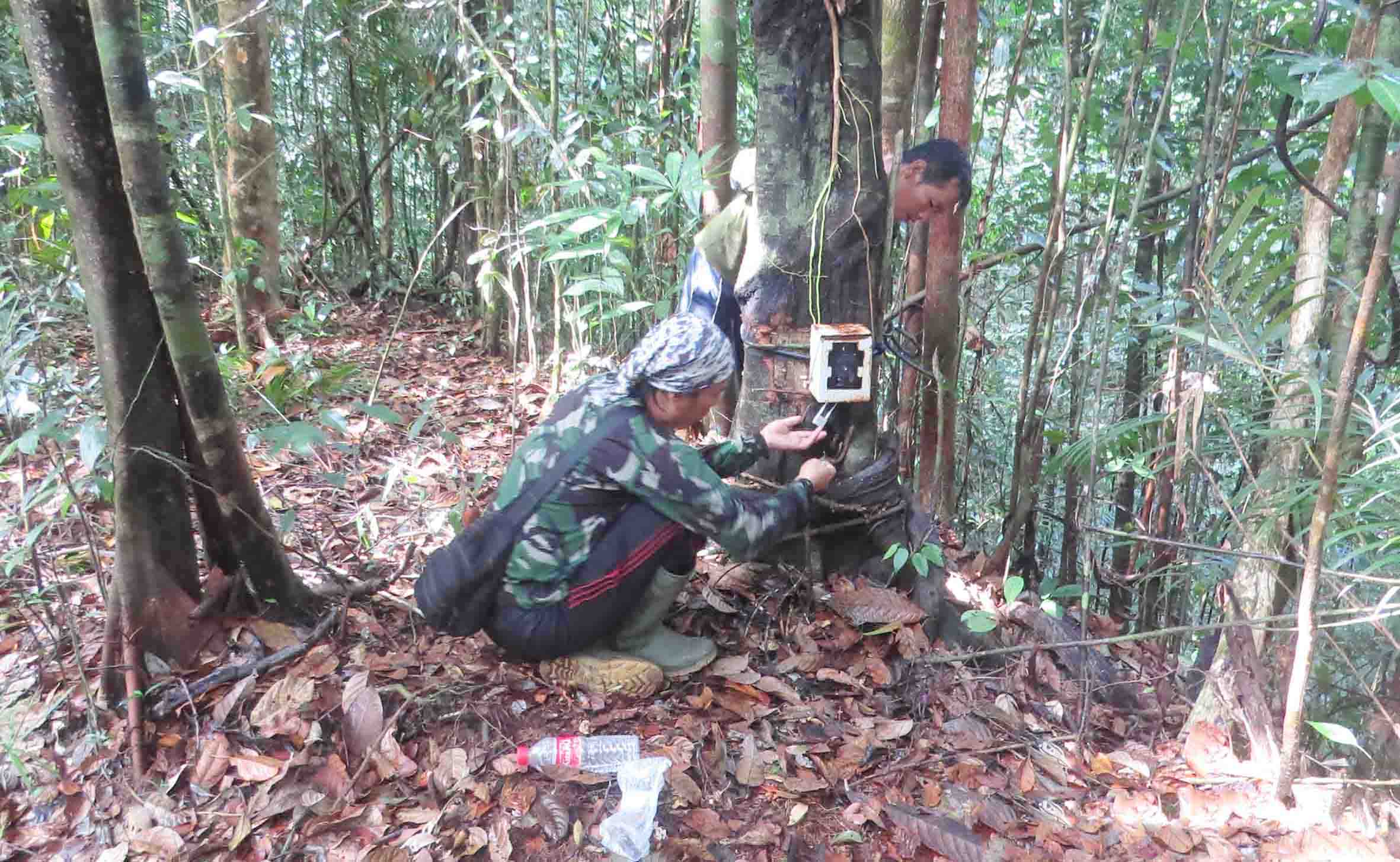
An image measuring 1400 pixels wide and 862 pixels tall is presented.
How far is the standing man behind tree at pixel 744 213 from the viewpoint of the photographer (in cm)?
299

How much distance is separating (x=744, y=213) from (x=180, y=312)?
6.03 feet

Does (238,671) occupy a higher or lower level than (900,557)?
lower

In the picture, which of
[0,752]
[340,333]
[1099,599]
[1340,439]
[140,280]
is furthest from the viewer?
[340,333]

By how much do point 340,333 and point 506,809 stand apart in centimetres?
542

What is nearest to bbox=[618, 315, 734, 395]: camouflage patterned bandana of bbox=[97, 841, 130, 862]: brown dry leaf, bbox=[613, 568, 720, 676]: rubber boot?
bbox=[613, 568, 720, 676]: rubber boot

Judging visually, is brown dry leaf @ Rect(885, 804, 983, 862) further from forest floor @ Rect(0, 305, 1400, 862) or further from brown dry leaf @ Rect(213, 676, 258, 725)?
brown dry leaf @ Rect(213, 676, 258, 725)

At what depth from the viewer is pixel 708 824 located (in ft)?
6.70

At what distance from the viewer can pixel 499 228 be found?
18.0ft

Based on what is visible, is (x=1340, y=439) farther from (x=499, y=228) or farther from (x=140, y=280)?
(x=499, y=228)

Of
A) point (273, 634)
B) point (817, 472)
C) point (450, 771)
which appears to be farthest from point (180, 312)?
point (817, 472)

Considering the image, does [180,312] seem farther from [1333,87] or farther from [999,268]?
[999,268]

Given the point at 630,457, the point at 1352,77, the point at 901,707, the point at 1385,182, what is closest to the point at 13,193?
the point at 630,457

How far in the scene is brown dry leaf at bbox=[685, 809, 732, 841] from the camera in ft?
6.61

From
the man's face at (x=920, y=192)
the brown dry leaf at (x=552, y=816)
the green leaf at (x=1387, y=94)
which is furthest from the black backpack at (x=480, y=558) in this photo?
the green leaf at (x=1387, y=94)
